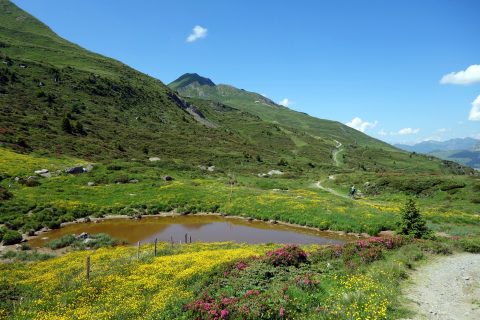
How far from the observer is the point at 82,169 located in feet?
231


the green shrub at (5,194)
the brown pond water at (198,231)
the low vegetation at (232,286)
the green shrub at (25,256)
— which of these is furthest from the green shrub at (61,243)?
the green shrub at (5,194)

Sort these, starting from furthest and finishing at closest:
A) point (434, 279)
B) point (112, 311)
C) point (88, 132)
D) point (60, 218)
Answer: point (88, 132), point (60, 218), point (434, 279), point (112, 311)

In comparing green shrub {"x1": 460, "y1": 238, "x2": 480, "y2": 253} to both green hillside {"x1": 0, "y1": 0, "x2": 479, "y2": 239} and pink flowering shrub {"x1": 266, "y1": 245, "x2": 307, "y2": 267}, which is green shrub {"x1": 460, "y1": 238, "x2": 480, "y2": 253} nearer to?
pink flowering shrub {"x1": 266, "y1": 245, "x2": 307, "y2": 267}

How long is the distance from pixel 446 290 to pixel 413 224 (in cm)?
1713

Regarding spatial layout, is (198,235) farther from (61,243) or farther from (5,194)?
(5,194)

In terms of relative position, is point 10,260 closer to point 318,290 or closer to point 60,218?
point 60,218

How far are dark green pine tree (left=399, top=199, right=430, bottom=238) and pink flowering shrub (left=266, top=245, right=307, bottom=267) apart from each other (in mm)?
16436

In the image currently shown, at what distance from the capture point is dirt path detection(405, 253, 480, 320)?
13508 mm

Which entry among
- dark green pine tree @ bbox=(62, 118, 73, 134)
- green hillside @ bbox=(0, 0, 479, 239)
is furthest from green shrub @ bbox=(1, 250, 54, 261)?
dark green pine tree @ bbox=(62, 118, 73, 134)

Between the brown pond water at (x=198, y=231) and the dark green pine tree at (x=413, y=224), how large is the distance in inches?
342

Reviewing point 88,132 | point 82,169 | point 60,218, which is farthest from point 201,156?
point 60,218

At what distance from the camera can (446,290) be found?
52.4 feet

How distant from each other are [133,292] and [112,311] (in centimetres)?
262

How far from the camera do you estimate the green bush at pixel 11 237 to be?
3574 cm
